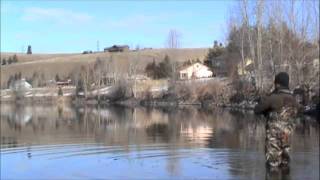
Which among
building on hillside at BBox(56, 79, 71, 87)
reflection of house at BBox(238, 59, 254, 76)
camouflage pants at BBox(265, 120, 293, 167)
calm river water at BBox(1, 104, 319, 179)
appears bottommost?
calm river water at BBox(1, 104, 319, 179)

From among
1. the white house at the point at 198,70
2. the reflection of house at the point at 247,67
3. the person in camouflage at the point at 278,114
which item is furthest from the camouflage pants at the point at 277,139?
the white house at the point at 198,70

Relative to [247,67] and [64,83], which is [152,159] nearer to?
[247,67]

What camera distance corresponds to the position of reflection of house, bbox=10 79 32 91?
559ft

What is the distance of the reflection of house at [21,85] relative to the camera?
170500mm

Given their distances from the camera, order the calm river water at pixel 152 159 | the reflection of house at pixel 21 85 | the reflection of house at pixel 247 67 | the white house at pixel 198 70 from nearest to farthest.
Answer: the calm river water at pixel 152 159 → the reflection of house at pixel 247 67 → the white house at pixel 198 70 → the reflection of house at pixel 21 85

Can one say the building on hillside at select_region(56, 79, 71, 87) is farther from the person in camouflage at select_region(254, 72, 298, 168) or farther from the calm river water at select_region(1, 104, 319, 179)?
the person in camouflage at select_region(254, 72, 298, 168)

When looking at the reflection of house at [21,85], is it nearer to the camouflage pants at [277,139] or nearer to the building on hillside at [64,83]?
the building on hillside at [64,83]

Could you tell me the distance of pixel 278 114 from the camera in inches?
578

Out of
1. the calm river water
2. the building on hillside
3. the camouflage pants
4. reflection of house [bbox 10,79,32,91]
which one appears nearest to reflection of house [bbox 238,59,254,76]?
the calm river water

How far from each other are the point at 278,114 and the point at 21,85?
535ft

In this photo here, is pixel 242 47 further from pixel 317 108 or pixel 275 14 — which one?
pixel 317 108

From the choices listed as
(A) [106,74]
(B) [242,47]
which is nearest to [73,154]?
(B) [242,47]

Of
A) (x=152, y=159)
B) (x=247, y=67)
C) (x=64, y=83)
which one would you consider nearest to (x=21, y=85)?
(x=64, y=83)

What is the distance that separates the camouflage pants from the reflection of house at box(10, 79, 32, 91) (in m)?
159
